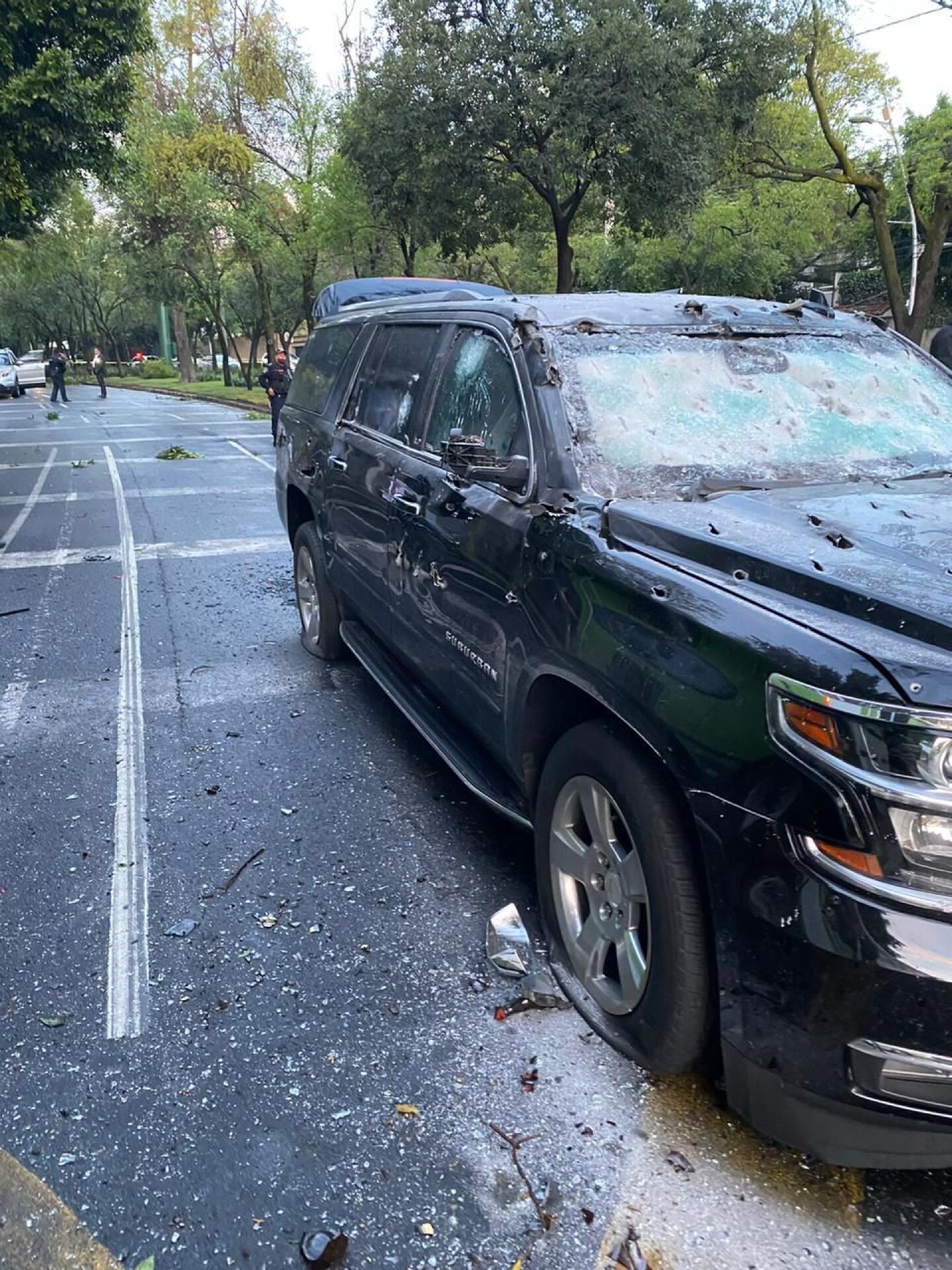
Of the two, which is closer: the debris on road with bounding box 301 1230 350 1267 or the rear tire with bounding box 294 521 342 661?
the debris on road with bounding box 301 1230 350 1267

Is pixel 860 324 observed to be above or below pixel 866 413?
above

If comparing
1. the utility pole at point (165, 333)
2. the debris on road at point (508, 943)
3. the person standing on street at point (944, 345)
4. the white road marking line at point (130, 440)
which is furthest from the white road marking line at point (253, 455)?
the utility pole at point (165, 333)

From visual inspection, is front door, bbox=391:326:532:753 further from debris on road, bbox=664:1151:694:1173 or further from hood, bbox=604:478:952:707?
debris on road, bbox=664:1151:694:1173

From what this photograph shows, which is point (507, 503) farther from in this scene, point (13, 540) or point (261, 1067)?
point (13, 540)

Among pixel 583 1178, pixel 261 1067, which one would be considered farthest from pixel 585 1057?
pixel 261 1067

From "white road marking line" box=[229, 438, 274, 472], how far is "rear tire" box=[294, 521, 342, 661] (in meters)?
9.37

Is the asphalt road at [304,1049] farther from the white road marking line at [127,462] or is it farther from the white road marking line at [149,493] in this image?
the white road marking line at [127,462]

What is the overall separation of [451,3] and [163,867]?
1735 cm

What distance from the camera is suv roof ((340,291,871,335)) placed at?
3.59 meters

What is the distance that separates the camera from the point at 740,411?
3.38m

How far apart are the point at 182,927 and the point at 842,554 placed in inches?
94.5

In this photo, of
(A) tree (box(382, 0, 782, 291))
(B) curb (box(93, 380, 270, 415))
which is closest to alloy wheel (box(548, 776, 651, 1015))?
(A) tree (box(382, 0, 782, 291))

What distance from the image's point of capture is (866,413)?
3500 millimetres

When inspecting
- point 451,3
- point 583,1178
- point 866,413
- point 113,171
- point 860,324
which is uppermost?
point 451,3
